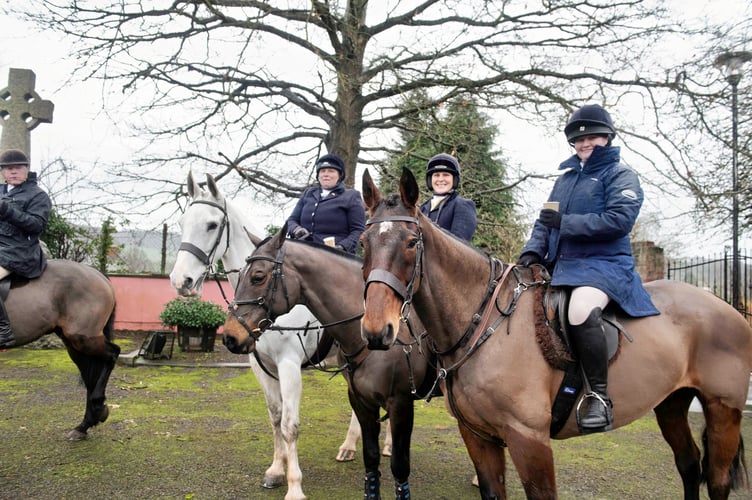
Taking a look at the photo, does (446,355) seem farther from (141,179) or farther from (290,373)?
(141,179)

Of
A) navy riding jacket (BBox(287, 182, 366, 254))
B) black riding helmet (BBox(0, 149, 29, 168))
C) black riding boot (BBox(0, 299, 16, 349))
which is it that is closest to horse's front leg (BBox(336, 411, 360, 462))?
navy riding jacket (BBox(287, 182, 366, 254))

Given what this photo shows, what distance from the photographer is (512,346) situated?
2.69 meters

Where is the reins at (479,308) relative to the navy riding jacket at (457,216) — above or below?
below

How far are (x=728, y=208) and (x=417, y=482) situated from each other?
26.9 feet

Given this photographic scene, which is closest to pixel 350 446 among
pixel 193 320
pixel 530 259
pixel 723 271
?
pixel 530 259

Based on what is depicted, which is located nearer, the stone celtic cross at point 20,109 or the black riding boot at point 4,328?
the black riding boot at point 4,328

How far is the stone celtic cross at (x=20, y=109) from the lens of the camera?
9883mm

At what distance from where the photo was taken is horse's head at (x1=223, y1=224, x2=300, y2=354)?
3477 mm

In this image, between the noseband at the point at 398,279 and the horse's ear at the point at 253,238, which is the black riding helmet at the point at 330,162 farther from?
the noseband at the point at 398,279

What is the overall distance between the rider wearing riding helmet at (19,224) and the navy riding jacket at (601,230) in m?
5.14

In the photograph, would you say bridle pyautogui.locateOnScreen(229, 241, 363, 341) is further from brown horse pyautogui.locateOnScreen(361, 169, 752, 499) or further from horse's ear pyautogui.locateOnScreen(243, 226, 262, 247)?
brown horse pyautogui.locateOnScreen(361, 169, 752, 499)

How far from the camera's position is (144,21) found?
9523 mm

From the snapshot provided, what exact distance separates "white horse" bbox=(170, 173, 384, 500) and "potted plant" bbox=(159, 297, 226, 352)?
637cm

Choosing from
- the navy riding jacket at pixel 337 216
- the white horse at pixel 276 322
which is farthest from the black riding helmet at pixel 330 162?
the white horse at pixel 276 322
